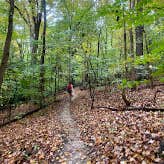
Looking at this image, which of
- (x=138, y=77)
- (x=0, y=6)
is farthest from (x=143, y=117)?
(x=0, y=6)

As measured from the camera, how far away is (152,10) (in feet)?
16.4

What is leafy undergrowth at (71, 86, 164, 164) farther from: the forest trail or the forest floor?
the forest trail

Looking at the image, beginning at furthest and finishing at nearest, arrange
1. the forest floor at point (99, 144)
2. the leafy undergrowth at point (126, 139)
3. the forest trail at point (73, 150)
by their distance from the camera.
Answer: the forest trail at point (73, 150), the forest floor at point (99, 144), the leafy undergrowth at point (126, 139)

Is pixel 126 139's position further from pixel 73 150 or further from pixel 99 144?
pixel 73 150

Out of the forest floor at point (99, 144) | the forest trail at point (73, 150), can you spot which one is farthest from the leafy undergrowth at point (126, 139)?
the forest trail at point (73, 150)

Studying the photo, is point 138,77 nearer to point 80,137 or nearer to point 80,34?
point 80,34

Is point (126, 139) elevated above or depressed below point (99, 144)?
above

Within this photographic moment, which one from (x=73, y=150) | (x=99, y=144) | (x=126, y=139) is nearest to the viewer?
(x=126, y=139)

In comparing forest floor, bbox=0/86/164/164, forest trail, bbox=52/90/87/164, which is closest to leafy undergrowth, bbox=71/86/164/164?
forest floor, bbox=0/86/164/164

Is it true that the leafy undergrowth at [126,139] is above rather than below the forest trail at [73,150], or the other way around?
above

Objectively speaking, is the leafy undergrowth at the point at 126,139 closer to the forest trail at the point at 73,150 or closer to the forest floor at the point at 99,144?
the forest floor at the point at 99,144

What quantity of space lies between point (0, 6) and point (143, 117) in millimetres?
12898

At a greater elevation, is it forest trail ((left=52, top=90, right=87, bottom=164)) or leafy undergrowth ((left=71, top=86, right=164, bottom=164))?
leafy undergrowth ((left=71, top=86, right=164, bottom=164))

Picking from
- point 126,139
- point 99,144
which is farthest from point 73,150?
point 126,139
